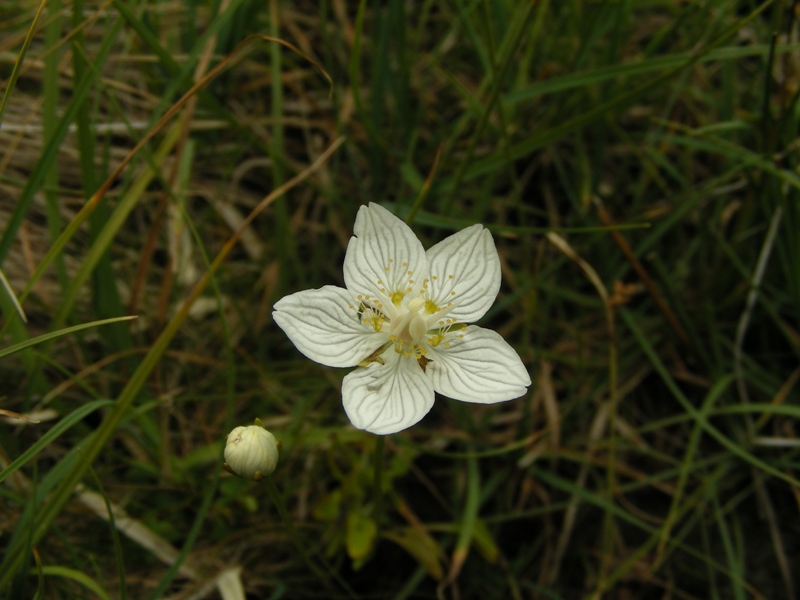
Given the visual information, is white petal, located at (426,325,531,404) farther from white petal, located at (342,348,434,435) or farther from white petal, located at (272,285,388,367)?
white petal, located at (272,285,388,367)

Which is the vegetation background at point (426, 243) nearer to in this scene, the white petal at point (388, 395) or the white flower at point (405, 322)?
the white flower at point (405, 322)

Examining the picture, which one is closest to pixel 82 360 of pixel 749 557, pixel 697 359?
pixel 697 359

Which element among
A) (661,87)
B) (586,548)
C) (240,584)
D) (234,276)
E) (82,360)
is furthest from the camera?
(661,87)

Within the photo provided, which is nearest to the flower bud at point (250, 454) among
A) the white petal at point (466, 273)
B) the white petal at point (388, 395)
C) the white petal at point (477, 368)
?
the white petal at point (388, 395)

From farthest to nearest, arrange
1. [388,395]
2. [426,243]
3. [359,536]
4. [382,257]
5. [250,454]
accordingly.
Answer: [426,243] < [359,536] < [382,257] < [388,395] < [250,454]

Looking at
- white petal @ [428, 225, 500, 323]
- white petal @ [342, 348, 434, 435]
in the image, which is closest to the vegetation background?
white petal @ [428, 225, 500, 323]

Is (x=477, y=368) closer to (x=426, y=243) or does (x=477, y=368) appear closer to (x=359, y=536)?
(x=359, y=536)

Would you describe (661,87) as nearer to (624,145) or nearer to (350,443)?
(624,145)

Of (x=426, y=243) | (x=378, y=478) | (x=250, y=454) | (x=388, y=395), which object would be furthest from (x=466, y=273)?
(x=426, y=243)
